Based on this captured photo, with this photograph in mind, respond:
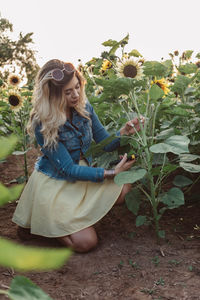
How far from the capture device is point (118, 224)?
2.08m

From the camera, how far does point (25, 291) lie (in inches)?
8.5

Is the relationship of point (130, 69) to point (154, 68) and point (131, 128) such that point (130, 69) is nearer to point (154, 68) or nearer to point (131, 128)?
point (154, 68)

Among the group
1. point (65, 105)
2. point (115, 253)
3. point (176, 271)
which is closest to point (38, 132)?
point (65, 105)

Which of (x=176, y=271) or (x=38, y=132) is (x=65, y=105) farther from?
(x=176, y=271)

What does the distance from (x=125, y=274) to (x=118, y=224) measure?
529mm

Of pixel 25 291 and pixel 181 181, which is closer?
pixel 25 291

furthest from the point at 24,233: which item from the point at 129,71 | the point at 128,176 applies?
the point at 129,71

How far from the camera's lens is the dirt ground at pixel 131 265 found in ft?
4.60

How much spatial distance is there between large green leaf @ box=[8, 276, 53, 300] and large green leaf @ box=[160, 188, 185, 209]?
1469mm

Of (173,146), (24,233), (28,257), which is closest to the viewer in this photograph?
(28,257)

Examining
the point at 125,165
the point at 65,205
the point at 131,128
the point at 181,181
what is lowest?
the point at 65,205

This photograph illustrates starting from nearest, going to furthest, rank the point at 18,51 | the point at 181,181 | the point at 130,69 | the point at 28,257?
the point at 28,257 → the point at 130,69 → the point at 181,181 → the point at 18,51

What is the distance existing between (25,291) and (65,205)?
174 cm

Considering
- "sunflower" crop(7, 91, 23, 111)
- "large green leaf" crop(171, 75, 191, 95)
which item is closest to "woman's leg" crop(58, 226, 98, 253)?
"large green leaf" crop(171, 75, 191, 95)
